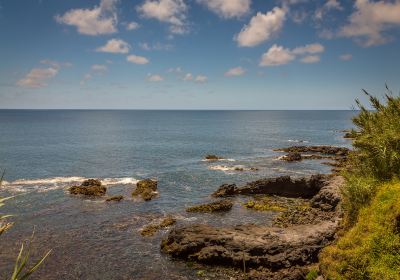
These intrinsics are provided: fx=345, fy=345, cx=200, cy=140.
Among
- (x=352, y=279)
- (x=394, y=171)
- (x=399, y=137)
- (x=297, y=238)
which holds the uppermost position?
(x=399, y=137)

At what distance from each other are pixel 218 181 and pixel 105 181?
21825 millimetres

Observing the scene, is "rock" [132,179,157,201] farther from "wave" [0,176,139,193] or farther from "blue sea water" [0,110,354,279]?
"wave" [0,176,139,193]

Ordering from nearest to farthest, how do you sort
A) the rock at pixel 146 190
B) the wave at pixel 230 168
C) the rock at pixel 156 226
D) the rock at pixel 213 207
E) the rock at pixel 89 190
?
the rock at pixel 156 226 < the rock at pixel 213 207 < the rock at pixel 146 190 < the rock at pixel 89 190 < the wave at pixel 230 168

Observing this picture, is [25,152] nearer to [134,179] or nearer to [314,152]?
[134,179]

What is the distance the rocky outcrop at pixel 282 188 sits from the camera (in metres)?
55.7

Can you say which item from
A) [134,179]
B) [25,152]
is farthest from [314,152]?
[25,152]

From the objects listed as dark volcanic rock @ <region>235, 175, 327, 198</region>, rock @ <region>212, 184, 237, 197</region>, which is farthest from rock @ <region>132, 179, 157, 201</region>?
dark volcanic rock @ <region>235, 175, 327, 198</region>

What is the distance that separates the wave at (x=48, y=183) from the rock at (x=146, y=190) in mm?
5369

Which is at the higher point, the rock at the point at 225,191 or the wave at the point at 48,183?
the rock at the point at 225,191

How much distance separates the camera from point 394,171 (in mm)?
25250

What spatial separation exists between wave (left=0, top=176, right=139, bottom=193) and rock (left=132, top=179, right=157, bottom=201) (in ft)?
17.6

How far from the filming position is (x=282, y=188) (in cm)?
5631

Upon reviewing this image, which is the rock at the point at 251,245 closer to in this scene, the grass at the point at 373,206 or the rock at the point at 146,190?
the grass at the point at 373,206

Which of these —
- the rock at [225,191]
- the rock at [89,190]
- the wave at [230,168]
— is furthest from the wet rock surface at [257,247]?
the wave at [230,168]
